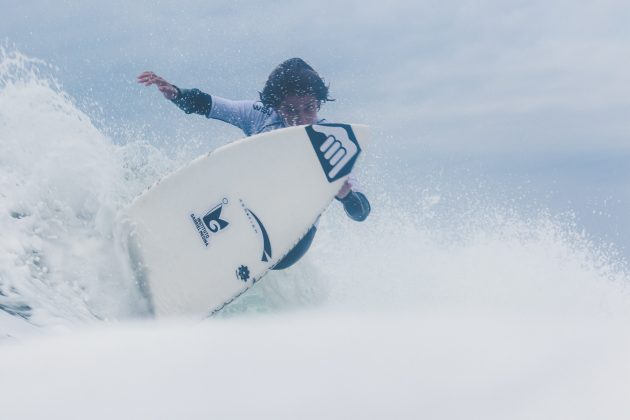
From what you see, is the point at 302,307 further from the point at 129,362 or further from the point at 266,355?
the point at 129,362

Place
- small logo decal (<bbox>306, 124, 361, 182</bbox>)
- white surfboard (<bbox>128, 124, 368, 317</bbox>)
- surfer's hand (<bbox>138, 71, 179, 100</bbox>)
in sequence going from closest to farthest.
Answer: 1. white surfboard (<bbox>128, 124, 368, 317</bbox>)
2. small logo decal (<bbox>306, 124, 361, 182</bbox>)
3. surfer's hand (<bbox>138, 71, 179, 100</bbox>)

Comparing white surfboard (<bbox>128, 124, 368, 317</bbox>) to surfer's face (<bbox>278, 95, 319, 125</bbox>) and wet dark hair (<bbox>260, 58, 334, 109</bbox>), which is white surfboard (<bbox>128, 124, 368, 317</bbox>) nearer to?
surfer's face (<bbox>278, 95, 319, 125</bbox>)

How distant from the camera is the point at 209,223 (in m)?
5.50

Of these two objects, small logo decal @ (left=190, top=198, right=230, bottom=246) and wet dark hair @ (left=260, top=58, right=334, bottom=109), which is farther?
wet dark hair @ (left=260, top=58, right=334, bottom=109)

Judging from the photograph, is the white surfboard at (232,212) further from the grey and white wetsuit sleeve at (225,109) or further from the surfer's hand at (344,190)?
the grey and white wetsuit sleeve at (225,109)

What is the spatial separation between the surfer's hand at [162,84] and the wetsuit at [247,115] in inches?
1.8

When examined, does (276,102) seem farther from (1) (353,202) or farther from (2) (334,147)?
(1) (353,202)

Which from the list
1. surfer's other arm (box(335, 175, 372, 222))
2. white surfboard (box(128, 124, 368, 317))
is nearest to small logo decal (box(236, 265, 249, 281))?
white surfboard (box(128, 124, 368, 317))

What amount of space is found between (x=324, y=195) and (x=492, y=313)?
2.88 m

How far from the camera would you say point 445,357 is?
3.87 meters

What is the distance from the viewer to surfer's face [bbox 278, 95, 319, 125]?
608cm

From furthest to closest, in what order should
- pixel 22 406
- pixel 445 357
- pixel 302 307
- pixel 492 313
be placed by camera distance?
pixel 302 307, pixel 492 313, pixel 445 357, pixel 22 406

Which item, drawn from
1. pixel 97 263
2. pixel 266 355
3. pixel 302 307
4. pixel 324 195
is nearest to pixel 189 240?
pixel 97 263

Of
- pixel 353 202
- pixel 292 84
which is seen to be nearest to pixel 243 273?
pixel 353 202
